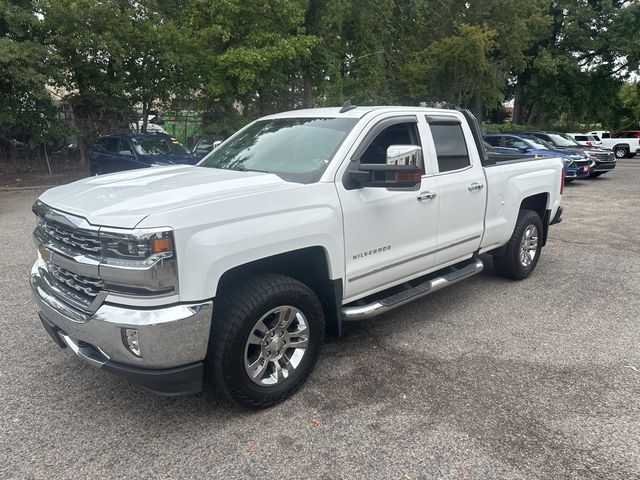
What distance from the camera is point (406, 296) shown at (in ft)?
13.5

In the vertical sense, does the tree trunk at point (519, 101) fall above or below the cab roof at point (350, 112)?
above

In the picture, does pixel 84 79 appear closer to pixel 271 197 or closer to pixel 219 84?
pixel 219 84

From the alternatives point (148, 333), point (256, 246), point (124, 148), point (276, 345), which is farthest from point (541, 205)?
point (124, 148)

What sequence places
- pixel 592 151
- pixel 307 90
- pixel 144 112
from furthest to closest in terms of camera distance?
pixel 307 90, pixel 144 112, pixel 592 151

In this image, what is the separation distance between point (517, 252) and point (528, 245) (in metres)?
0.35

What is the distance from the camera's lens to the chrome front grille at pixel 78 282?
9.53 feet

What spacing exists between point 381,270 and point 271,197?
121cm

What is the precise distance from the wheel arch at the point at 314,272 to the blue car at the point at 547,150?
525 inches

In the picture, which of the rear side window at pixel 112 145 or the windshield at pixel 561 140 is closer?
the rear side window at pixel 112 145

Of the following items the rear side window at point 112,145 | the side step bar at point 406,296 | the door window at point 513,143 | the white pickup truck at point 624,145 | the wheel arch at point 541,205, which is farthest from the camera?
the white pickup truck at point 624,145

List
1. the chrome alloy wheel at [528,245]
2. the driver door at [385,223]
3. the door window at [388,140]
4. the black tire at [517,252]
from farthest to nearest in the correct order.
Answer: the chrome alloy wheel at [528,245] < the black tire at [517,252] < the door window at [388,140] < the driver door at [385,223]

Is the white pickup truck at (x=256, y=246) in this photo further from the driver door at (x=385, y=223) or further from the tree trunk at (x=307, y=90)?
the tree trunk at (x=307, y=90)

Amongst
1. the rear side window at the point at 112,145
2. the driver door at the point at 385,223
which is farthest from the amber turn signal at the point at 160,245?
the rear side window at the point at 112,145

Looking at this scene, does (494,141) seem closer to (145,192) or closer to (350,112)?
(350,112)
